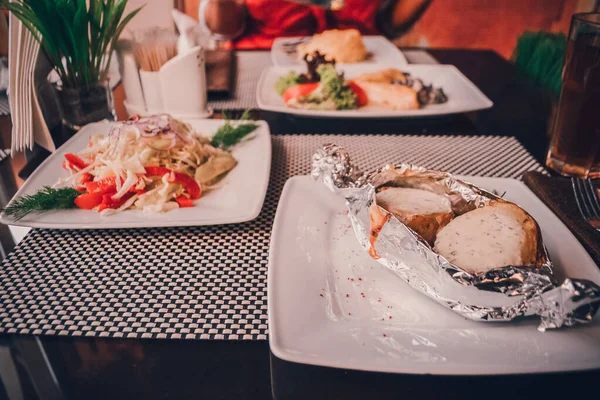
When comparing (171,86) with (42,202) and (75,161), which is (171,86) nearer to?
(75,161)

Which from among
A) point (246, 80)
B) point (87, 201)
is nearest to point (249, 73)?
point (246, 80)

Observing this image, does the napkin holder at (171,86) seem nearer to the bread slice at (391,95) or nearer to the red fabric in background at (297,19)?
the bread slice at (391,95)

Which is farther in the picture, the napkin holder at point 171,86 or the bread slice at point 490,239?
the napkin holder at point 171,86

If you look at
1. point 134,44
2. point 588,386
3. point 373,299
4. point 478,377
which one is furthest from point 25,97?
point 588,386

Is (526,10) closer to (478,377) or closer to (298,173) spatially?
(298,173)

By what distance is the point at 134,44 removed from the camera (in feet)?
4.55

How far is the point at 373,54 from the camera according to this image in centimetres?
215

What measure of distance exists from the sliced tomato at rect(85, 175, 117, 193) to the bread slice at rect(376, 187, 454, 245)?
56 cm

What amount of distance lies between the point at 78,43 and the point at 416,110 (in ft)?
3.32

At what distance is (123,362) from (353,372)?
0.32 m

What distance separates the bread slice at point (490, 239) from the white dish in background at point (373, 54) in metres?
1.28

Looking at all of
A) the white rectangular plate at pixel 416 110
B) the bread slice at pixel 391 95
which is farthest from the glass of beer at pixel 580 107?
the bread slice at pixel 391 95

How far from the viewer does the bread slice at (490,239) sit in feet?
2.23

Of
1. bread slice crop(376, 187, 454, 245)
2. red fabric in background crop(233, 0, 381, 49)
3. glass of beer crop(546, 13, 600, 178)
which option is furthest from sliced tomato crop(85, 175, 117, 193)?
red fabric in background crop(233, 0, 381, 49)
